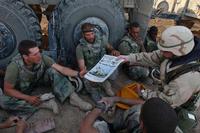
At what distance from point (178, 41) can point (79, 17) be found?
7.66ft

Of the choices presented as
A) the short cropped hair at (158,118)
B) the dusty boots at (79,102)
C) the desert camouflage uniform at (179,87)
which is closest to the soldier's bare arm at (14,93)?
the dusty boots at (79,102)

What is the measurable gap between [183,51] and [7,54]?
2.76 meters

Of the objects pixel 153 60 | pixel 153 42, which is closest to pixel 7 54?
pixel 153 60

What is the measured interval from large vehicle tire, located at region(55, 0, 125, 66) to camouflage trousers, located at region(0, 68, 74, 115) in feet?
2.74

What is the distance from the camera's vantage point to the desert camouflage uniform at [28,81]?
4.04m

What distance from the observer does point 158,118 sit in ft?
6.54

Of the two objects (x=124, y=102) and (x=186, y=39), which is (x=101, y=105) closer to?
(x=124, y=102)

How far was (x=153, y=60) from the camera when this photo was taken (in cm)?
383

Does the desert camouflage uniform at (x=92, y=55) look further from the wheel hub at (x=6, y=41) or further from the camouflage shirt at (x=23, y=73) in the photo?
the wheel hub at (x=6, y=41)

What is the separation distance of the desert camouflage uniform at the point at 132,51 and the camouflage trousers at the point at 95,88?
2.60 feet

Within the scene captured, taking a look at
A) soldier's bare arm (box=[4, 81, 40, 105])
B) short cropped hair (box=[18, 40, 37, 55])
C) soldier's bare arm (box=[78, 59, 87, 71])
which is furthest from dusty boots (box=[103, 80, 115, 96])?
short cropped hair (box=[18, 40, 37, 55])

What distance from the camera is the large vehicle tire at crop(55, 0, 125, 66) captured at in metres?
5.01

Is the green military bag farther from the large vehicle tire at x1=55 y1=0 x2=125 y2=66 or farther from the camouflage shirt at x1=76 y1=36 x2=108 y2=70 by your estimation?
the large vehicle tire at x1=55 y1=0 x2=125 y2=66

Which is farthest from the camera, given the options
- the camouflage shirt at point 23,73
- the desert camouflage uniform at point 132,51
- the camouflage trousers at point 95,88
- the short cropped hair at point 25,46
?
the desert camouflage uniform at point 132,51
